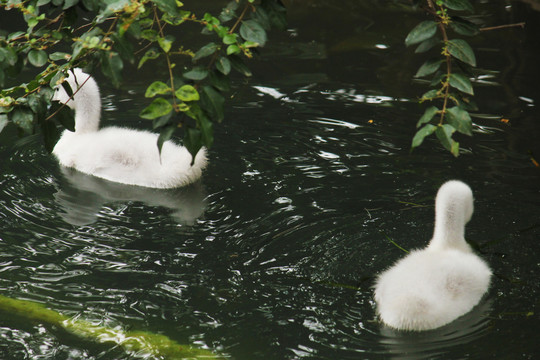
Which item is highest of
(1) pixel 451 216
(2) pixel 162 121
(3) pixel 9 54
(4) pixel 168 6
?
(4) pixel 168 6

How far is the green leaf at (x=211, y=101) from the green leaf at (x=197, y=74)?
0.04 meters

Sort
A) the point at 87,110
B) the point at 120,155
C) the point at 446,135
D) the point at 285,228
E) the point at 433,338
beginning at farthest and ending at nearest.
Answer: the point at 87,110 < the point at 120,155 < the point at 285,228 < the point at 433,338 < the point at 446,135

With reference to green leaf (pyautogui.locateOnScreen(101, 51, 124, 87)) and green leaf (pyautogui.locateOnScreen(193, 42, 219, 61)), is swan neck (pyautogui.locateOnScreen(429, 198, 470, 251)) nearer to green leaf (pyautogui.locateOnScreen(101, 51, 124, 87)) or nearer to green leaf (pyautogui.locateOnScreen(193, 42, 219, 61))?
green leaf (pyautogui.locateOnScreen(193, 42, 219, 61))

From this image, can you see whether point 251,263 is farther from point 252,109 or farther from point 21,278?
point 252,109

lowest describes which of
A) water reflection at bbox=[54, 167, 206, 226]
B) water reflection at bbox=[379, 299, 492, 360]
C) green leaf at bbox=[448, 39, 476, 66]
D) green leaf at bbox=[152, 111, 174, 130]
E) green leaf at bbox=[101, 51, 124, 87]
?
water reflection at bbox=[379, 299, 492, 360]

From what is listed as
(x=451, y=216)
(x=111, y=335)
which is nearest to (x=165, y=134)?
(x=111, y=335)

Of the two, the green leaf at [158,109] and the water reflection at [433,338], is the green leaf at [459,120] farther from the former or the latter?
the water reflection at [433,338]

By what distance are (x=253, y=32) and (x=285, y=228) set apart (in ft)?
7.96

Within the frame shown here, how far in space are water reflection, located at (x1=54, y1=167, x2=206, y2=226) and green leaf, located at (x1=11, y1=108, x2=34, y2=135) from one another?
7.83 ft

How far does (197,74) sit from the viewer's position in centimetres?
254

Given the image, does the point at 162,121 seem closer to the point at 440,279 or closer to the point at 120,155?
the point at 440,279

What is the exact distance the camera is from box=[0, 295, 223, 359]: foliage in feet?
12.4

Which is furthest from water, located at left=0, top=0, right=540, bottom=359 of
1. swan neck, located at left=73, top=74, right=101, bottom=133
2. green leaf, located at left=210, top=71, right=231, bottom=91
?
green leaf, located at left=210, top=71, right=231, bottom=91

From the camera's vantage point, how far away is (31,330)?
13.2 feet
